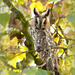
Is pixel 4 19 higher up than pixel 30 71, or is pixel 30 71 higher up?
pixel 4 19

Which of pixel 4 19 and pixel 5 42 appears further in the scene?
pixel 5 42

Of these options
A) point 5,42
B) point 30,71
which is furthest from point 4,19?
point 5,42

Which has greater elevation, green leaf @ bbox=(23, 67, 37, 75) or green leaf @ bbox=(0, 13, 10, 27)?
green leaf @ bbox=(0, 13, 10, 27)

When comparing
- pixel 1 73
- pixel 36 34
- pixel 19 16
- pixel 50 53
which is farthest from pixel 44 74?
pixel 36 34

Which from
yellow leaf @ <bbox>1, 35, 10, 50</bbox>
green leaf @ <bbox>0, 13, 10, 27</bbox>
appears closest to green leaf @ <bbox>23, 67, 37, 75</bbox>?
green leaf @ <bbox>0, 13, 10, 27</bbox>

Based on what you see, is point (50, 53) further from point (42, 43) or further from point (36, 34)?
point (36, 34)

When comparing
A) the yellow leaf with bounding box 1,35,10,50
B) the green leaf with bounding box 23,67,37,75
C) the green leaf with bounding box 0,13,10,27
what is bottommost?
the green leaf with bounding box 23,67,37,75

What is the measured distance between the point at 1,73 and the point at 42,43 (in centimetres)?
81

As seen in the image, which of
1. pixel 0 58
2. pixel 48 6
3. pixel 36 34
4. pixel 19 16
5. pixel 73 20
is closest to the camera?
pixel 73 20

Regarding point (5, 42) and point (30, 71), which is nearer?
point (30, 71)

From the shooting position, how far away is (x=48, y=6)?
1028mm

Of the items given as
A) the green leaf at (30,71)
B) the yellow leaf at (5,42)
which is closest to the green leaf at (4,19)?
the green leaf at (30,71)

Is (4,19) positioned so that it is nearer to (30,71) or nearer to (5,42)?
(30,71)

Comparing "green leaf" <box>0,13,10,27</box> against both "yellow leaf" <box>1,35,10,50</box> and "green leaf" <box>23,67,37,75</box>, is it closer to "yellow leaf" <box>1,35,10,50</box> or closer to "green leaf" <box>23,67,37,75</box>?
"green leaf" <box>23,67,37,75</box>
